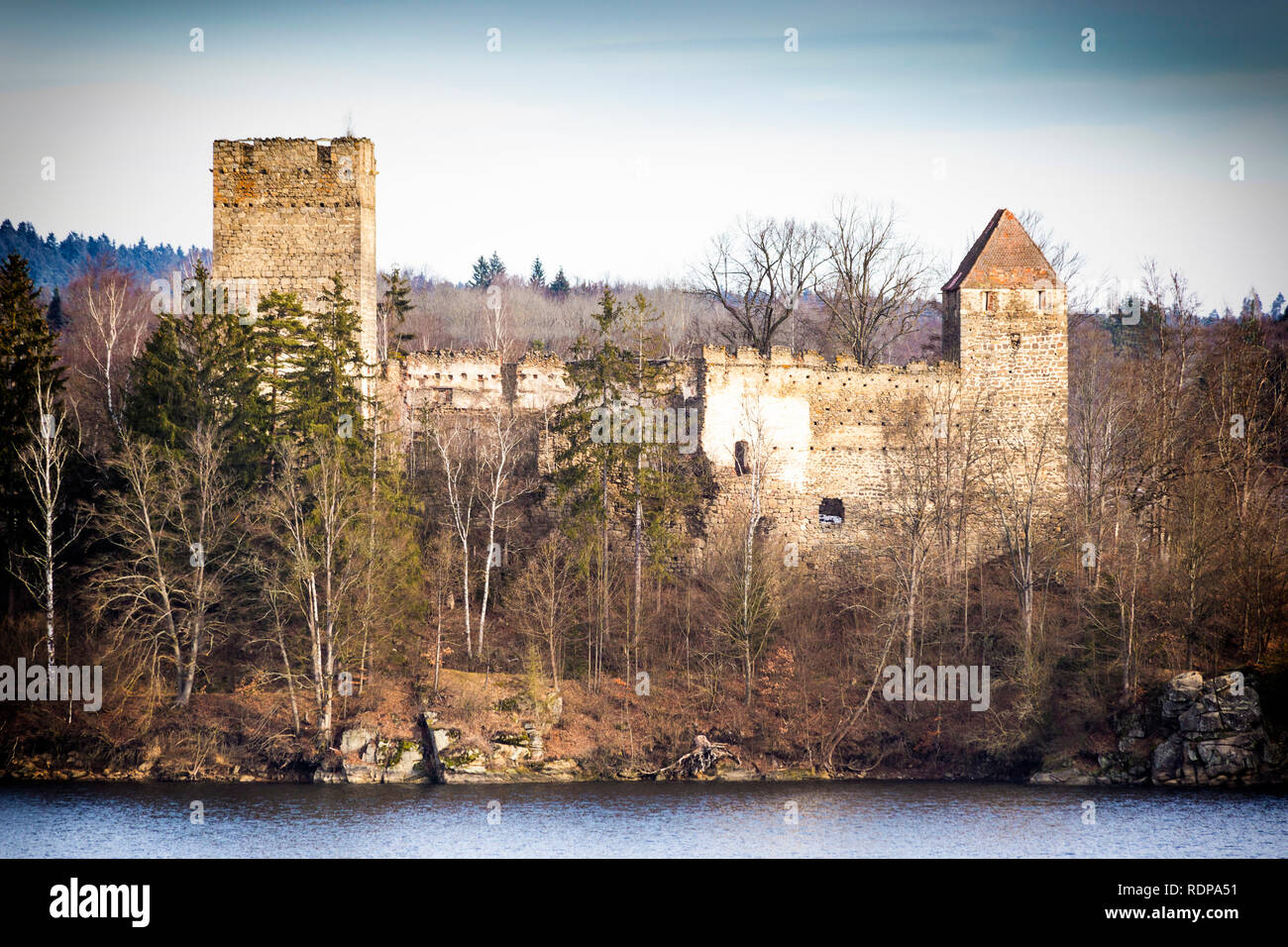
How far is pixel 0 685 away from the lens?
33.0 m

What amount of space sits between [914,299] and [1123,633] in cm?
2014

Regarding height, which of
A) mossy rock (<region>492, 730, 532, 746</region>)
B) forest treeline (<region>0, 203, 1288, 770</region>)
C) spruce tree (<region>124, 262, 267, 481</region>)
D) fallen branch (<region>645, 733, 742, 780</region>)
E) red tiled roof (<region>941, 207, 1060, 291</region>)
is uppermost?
red tiled roof (<region>941, 207, 1060, 291</region>)

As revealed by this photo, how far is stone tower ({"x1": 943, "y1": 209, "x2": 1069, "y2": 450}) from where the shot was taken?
3994cm

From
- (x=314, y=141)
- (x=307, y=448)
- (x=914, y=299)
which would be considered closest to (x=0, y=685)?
(x=307, y=448)

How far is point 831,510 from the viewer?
3916 cm

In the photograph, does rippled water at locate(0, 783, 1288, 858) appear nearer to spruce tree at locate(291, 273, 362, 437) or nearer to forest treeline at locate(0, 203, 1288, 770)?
forest treeline at locate(0, 203, 1288, 770)

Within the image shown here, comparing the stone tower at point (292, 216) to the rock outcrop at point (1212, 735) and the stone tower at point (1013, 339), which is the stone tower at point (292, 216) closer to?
the stone tower at point (1013, 339)

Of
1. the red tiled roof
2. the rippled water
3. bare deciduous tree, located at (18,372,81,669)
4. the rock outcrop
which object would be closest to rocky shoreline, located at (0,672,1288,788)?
the rock outcrop

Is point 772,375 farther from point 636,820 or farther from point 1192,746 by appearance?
point 636,820

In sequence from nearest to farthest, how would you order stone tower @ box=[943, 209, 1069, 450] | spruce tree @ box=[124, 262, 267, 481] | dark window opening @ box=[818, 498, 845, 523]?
1. spruce tree @ box=[124, 262, 267, 481]
2. dark window opening @ box=[818, 498, 845, 523]
3. stone tower @ box=[943, 209, 1069, 450]

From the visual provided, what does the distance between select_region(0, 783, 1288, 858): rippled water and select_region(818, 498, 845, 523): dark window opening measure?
8.31 meters

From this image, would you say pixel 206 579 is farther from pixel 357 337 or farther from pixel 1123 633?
pixel 1123 633

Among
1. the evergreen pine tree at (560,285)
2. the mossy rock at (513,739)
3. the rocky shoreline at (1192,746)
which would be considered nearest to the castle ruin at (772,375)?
the mossy rock at (513,739)

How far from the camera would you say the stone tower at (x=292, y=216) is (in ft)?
125
